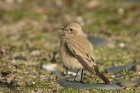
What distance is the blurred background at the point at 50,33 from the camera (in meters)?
10.3

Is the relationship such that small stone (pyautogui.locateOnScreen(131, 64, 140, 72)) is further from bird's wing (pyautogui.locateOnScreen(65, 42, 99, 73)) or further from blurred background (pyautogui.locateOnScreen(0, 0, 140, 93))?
bird's wing (pyautogui.locateOnScreen(65, 42, 99, 73))

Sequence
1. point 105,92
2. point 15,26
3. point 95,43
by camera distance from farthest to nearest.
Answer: point 15,26 < point 95,43 < point 105,92

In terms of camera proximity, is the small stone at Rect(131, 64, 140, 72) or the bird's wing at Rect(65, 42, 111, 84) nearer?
the bird's wing at Rect(65, 42, 111, 84)

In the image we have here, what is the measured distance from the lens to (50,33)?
1552cm

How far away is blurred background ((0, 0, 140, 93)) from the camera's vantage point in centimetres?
1032

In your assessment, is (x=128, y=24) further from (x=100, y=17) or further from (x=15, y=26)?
(x=15, y=26)

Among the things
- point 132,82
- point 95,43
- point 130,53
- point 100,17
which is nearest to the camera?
point 132,82

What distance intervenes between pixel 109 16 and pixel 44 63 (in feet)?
22.8

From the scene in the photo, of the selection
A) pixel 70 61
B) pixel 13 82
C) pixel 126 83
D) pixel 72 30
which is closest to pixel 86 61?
pixel 70 61

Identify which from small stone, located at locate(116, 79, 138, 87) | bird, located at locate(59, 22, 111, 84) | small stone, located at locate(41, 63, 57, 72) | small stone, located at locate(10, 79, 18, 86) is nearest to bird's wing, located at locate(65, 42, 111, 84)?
bird, located at locate(59, 22, 111, 84)

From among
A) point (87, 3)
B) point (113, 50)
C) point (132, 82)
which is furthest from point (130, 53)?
point (87, 3)

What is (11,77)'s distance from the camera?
32.1 ft

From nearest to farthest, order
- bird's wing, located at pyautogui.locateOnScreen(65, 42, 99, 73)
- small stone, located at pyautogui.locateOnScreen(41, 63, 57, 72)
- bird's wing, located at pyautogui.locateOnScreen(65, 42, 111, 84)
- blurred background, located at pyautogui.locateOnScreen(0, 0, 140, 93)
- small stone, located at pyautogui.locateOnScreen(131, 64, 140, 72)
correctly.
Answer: bird's wing, located at pyautogui.locateOnScreen(65, 42, 111, 84) < bird's wing, located at pyautogui.locateOnScreen(65, 42, 99, 73) < blurred background, located at pyautogui.locateOnScreen(0, 0, 140, 93) < small stone, located at pyautogui.locateOnScreen(131, 64, 140, 72) < small stone, located at pyautogui.locateOnScreen(41, 63, 57, 72)

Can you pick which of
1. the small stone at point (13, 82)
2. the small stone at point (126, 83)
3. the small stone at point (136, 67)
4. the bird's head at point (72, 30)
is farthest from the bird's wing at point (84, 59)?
the small stone at point (136, 67)
